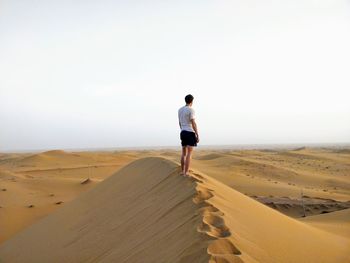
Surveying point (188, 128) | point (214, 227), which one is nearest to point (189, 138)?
point (188, 128)

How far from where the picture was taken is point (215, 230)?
3.51 m

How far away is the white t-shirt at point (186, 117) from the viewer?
19.7 feet

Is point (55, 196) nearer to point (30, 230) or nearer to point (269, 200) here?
point (30, 230)

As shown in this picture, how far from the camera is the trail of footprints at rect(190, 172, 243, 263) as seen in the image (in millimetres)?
2914

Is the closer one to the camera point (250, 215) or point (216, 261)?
point (216, 261)

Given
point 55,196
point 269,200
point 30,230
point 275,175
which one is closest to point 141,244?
point 30,230

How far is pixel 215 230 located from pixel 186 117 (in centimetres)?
282

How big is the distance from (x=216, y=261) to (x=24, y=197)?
12195 millimetres

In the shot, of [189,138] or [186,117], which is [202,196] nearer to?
[189,138]

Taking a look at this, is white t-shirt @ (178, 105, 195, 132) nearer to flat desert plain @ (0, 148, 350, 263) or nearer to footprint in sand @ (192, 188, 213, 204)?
flat desert plain @ (0, 148, 350, 263)

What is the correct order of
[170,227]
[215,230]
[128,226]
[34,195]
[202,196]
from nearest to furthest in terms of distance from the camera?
[215,230]
[170,227]
[202,196]
[128,226]
[34,195]

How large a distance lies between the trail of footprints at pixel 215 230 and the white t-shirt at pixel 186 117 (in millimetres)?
1536

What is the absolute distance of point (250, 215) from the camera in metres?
4.69

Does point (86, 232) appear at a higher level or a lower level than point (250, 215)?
lower
